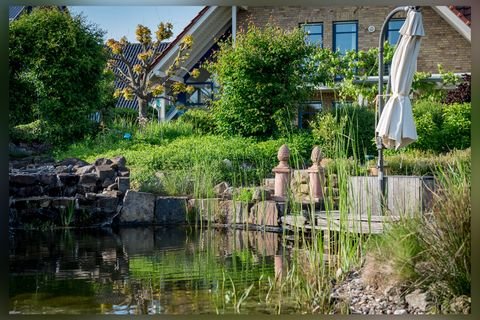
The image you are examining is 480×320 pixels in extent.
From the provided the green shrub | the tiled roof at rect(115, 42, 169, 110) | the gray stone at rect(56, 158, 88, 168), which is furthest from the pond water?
the tiled roof at rect(115, 42, 169, 110)

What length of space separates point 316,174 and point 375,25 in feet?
10.3

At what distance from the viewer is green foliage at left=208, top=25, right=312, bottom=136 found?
963 cm

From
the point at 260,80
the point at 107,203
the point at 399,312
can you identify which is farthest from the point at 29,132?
the point at 399,312

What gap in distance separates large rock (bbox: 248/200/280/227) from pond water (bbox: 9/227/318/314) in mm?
226

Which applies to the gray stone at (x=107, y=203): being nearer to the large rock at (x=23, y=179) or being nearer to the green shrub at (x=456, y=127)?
the large rock at (x=23, y=179)

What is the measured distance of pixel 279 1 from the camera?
489 cm

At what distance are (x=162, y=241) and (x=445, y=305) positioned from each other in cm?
406

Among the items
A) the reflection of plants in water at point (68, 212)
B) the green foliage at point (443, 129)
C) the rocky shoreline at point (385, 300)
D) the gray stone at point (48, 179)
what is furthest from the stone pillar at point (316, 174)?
the gray stone at point (48, 179)

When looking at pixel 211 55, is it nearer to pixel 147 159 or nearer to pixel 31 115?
pixel 147 159

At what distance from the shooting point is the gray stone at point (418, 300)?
500 centimetres

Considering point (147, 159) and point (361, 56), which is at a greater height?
point (361, 56)

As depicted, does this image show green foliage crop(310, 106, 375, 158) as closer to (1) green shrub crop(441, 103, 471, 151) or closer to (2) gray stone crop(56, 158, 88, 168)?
(1) green shrub crop(441, 103, 471, 151)

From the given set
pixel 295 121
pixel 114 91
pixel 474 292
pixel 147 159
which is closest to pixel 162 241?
pixel 147 159

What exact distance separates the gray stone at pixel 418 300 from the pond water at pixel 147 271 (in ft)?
2.59
